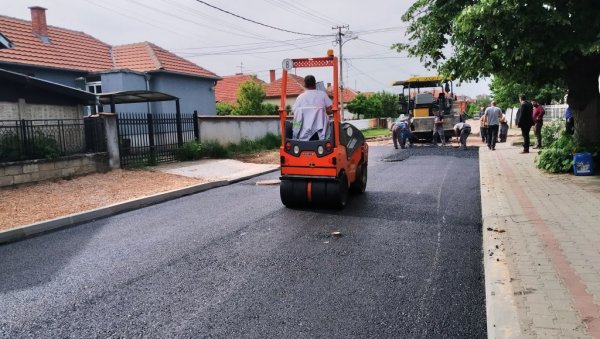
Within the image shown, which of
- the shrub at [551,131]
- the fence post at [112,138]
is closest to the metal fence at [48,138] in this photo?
the fence post at [112,138]

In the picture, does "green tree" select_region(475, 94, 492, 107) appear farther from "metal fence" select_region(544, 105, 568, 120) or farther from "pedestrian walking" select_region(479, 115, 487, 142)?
"pedestrian walking" select_region(479, 115, 487, 142)

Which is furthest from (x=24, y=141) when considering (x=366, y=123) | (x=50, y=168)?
(x=366, y=123)

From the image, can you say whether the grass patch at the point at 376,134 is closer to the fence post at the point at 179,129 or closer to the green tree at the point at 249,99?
the green tree at the point at 249,99

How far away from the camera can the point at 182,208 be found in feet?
29.5

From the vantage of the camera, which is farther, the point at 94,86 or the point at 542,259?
the point at 94,86

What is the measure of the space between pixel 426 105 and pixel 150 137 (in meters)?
13.5

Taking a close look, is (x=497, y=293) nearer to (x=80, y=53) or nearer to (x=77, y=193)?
(x=77, y=193)

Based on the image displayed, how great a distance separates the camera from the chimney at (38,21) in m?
22.6

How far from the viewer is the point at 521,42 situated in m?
8.59

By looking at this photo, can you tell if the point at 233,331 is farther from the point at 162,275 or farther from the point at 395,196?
the point at 395,196

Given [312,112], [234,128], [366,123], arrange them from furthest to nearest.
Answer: [366,123] < [234,128] < [312,112]

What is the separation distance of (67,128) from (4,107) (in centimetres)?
152

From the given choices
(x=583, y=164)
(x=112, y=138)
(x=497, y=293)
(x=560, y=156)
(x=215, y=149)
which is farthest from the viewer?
(x=215, y=149)

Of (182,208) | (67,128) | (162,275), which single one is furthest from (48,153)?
(162,275)
